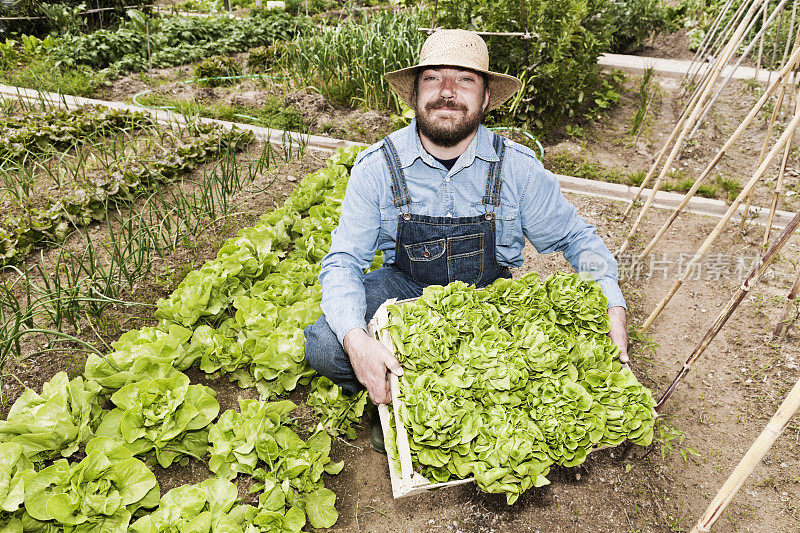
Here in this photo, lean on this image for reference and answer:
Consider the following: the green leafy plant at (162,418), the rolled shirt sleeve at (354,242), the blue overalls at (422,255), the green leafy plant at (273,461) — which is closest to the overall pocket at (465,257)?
the blue overalls at (422,255)

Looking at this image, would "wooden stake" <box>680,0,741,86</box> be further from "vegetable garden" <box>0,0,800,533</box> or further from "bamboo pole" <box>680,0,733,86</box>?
"vegetable garden" <box>0,0,800,533</box>

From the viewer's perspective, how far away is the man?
2.22m

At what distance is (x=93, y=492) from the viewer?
170 cm

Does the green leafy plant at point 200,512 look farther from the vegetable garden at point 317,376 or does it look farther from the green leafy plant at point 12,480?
the green leafy plant at point 12,480

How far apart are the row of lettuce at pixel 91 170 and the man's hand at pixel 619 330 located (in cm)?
287

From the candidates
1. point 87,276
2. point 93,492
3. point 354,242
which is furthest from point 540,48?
point 93,492

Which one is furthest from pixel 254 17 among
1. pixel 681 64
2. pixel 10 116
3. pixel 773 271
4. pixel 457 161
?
pixel 773 271

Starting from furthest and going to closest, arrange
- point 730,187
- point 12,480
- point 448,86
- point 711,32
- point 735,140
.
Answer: point 711,32
point 730,187
point 735,140
point 448,86
point 12,480

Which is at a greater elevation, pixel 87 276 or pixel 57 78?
pixel 57 78

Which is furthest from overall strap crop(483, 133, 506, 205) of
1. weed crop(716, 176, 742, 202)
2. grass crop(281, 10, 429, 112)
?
grass crop(281, 10, 429, 112)

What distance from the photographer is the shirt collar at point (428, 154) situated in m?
2.31

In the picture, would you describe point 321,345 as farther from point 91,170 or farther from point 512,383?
point 91,170

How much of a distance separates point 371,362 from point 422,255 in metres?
0.71

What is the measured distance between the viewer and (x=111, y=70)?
646 cm
